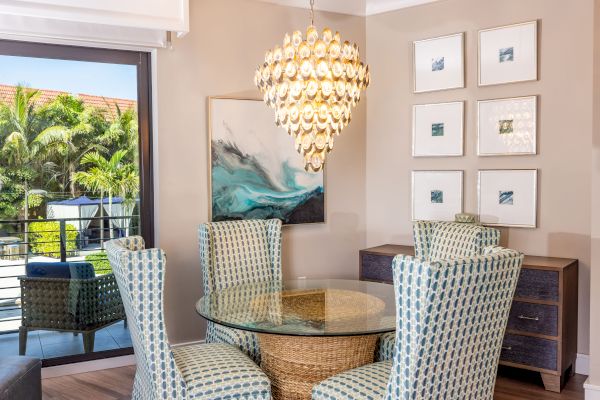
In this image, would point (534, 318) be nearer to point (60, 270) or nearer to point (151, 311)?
point (151, 311)

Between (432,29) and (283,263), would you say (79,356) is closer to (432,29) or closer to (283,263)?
(283,263)

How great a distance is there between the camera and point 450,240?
378cm

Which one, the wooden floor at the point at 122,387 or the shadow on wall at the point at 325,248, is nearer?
the wooden floor at the point at 122,387

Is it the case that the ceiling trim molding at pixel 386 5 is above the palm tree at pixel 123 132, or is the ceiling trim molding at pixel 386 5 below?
above

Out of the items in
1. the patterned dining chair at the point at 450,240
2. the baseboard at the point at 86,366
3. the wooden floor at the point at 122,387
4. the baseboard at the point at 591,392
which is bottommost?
the wooden floor at the point at 122,387

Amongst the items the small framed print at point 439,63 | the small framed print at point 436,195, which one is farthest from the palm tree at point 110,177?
the small framed print at point 439,63

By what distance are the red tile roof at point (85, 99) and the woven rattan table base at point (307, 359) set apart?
208 centimetres

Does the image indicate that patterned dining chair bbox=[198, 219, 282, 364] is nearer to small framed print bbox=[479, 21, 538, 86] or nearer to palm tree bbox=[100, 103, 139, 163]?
palm tree bbox=[100, 103, 139, 163]

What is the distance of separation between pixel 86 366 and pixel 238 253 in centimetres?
135

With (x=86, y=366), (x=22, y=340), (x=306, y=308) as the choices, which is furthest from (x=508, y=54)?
(x=22, y=340)

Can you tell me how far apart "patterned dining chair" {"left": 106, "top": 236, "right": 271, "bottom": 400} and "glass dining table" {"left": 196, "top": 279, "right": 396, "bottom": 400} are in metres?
0.23

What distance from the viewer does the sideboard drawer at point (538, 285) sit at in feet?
12.0

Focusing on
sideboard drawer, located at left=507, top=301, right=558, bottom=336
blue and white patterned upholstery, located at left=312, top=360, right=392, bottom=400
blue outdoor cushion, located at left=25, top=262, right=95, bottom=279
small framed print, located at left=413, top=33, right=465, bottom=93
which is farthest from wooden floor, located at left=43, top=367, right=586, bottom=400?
small framed print, located at left=413, top=33, right=465, bottom=93

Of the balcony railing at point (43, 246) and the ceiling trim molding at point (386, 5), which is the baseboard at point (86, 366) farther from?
the ceiling trim molding at point (386, 5)
